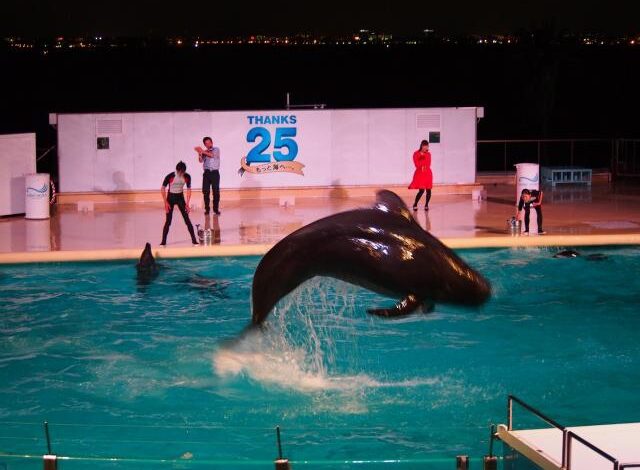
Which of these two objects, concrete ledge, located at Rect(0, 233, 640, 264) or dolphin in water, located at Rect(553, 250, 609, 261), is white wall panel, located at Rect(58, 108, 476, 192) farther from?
dolphin in water, located at Rect(553, 250, 609, 261)

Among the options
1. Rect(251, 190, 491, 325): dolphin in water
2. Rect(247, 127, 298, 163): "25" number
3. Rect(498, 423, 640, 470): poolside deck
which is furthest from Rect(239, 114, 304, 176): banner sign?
Rect(498, 423, 640, 470): poolside deck

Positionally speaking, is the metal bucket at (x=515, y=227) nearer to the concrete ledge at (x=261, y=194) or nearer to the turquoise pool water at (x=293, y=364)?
the turquoise pool water at (x=293, y=364)

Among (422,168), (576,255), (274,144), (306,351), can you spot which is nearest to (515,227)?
(576,255)

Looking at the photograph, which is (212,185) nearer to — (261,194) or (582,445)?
(261,194)

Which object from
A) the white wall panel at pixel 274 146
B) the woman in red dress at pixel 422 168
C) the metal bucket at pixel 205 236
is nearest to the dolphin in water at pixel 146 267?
the metal bucket at pixel 205 236

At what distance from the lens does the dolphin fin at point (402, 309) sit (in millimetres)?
8758

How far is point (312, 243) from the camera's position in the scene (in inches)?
368

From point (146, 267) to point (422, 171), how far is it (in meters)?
6.93

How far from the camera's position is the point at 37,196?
20828mm

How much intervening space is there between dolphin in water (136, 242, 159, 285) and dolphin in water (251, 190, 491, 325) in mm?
6810

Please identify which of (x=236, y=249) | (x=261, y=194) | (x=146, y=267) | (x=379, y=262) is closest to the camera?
(x=379, y=262)

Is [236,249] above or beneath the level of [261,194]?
beneath

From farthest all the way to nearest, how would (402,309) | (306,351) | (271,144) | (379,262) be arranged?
(271,144)
(306,351)
(379,262)
(402,309)

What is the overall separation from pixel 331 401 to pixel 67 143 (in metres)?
14.0
